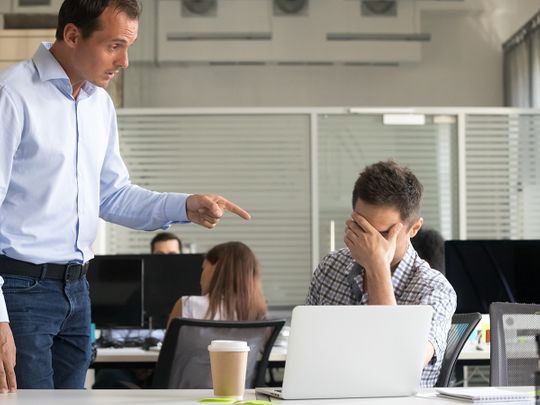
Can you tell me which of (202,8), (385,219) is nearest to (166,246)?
(202,8)

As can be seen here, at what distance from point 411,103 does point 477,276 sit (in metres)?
4.59

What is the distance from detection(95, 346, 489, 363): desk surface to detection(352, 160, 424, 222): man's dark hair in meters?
1.87

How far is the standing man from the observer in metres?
2.23

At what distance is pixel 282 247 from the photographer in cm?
771

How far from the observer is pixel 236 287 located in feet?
14.8

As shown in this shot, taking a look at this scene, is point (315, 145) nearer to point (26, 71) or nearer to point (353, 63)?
point (353, 63)

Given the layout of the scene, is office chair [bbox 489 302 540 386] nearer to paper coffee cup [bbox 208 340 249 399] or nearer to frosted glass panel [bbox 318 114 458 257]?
paper coffee cup [bbox 208 340 249 399]

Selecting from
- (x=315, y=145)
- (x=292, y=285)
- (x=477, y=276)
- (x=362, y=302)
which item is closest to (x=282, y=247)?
(x=292, y=285)

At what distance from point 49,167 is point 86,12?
38 cm

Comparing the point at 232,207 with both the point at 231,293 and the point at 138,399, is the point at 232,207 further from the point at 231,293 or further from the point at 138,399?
the point at 231,293

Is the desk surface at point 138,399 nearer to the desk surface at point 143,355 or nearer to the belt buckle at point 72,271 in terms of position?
the belt buckle at point 72,271

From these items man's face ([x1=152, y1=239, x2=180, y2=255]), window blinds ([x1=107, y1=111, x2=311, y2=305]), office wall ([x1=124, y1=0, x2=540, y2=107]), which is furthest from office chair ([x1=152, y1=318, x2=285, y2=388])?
office wall ([x1=124, y1=0, x2=540, y2=107])

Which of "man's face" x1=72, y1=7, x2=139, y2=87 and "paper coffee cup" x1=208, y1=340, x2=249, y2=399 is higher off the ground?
"man's face" x1=72, y1=7, x2=139, y2=87

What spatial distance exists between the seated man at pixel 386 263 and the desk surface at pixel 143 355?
5.53ft
